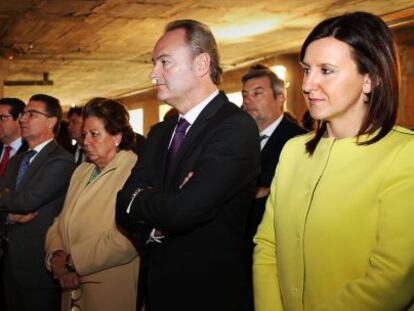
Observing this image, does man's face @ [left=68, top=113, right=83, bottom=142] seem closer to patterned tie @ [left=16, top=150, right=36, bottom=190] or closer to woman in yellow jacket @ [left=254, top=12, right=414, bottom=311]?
patterned tie @ [left=16, top=150, right=36, bottom=190]

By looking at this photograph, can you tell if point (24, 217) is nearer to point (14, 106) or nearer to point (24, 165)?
point (24, 165)

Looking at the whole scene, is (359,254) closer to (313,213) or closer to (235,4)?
(313,213)

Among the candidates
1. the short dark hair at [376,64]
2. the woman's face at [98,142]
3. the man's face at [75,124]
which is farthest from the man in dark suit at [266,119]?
the man's face at [75,124]

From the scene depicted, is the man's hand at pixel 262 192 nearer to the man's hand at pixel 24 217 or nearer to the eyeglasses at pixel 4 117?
the man's hand at pixel 24 217

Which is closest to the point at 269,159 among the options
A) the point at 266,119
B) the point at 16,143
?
the point at 266,119

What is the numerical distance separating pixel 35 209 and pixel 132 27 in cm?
453

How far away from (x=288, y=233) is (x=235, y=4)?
4.83m

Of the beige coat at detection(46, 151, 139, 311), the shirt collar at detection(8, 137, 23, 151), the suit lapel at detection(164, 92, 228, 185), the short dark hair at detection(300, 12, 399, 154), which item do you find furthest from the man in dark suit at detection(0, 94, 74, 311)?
the short dark hair at detection(300, 12, 399, 154)

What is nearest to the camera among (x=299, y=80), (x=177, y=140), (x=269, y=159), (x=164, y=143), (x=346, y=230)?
(x=346, y=230)

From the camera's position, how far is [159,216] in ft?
5.48

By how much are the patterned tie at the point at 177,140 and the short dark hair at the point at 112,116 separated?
821 mm

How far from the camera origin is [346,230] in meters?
1.28

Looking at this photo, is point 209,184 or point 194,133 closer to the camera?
point 209,184

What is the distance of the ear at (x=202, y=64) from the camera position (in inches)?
76.8
